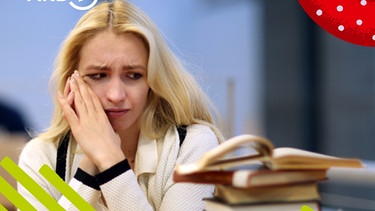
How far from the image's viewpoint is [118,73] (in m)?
0.98

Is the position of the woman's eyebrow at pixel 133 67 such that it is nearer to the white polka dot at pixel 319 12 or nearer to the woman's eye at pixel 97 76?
the woman's eye at pixel 97 76

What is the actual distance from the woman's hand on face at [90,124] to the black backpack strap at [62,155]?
3.9 inches

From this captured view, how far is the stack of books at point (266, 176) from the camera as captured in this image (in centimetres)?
60

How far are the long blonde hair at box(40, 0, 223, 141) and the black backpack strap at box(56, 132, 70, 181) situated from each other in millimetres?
16

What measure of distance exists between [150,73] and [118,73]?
0.17 feet

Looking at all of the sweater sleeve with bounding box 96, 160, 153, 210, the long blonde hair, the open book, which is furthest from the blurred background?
the open book

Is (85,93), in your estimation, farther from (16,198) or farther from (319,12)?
(319,12)

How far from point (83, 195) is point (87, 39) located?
0.25 m

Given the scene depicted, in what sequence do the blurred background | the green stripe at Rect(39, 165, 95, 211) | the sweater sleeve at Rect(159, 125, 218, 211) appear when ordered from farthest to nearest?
1. the blurred background
2. the sweater sleeve at Rect(159, 125, 218, 211)
3. the green stripe at Rect(39, 165, 95, 211)

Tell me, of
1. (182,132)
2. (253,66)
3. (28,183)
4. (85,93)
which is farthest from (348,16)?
(253,66)

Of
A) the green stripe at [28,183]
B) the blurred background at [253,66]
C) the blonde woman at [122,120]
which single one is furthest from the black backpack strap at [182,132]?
the green stripe at [28,183]

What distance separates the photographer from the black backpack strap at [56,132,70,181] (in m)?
1.05

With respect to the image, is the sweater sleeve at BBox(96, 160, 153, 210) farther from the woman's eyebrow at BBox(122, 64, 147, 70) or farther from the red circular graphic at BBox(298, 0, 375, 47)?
the red circular graphic at BBox(298, 0, 375, 47)

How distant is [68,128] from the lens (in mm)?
1082
